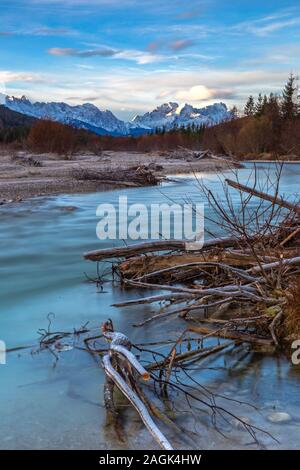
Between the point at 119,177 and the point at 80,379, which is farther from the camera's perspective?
the point at 119,177

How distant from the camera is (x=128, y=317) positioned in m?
5.87

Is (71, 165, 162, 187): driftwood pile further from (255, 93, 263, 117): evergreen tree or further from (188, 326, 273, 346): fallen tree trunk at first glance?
(255, 93, 263, 117): evergreen tree

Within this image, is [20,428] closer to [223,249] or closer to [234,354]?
[234,354]

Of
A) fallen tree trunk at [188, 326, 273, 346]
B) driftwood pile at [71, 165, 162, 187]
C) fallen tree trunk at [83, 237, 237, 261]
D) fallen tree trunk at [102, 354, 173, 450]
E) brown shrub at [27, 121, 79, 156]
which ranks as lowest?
fallen tree trunk at [188, 326, 273, 346]

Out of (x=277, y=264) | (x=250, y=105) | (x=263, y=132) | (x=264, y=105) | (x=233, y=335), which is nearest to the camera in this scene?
(x=233, y=335)

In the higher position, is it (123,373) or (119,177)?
(119,177)

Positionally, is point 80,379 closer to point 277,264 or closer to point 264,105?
point 277,264

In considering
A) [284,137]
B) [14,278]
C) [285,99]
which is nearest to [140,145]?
[284,137]

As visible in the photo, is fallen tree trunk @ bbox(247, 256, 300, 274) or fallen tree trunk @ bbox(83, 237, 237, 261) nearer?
fallen tree trunk @ bbox(247, 256, 300, 274)

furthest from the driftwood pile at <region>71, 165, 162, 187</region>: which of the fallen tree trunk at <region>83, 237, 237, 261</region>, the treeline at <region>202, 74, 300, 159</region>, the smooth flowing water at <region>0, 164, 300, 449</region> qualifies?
the treeline at <region>202, 74, 300, 159</region>

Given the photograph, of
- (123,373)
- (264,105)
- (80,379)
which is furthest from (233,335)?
(264,105)

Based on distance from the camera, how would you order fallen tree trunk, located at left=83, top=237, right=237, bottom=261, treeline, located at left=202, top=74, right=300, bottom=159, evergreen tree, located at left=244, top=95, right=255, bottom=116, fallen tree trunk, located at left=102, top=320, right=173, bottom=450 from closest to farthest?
fallen tree trunk, located at left=102, top=320, right=173, bottom=450, fallen tree trunk, located at left=83, top=237, right=237, bottom=261, treeline, located at left=202, top=74, right=300, bottom=159, evergreen tree, located at left=244, top=95, right=255, bottom=116

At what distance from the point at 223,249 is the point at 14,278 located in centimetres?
306

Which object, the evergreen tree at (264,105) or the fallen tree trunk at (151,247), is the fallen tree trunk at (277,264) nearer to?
the fallen tree trunk at (151,247)
